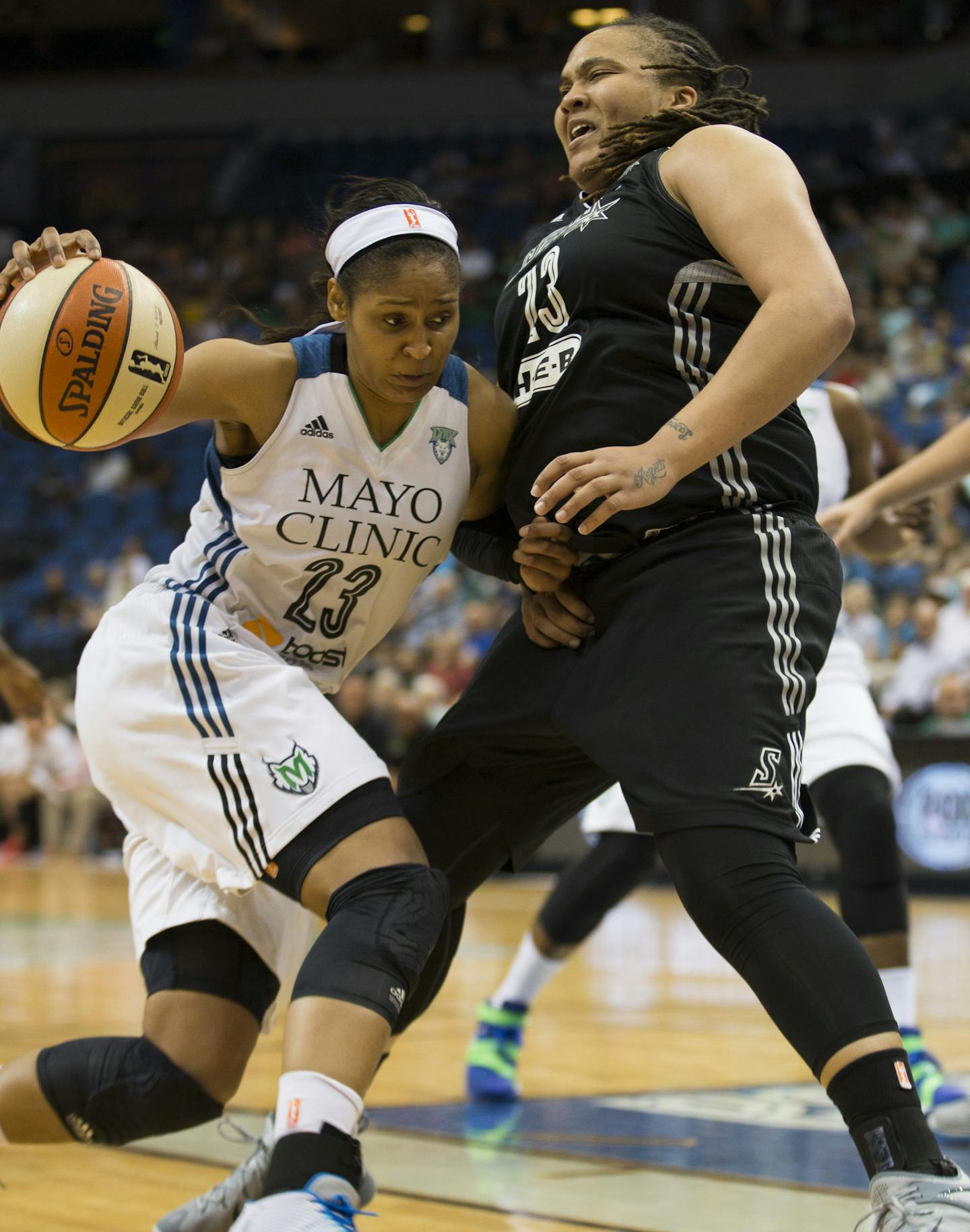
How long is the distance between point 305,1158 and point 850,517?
2.26 metres

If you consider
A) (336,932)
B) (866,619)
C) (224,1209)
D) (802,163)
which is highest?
(802,163)

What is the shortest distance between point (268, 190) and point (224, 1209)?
65.9 feet

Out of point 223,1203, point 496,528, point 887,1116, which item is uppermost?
point 496,528

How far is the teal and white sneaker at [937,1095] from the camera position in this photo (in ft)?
12.4

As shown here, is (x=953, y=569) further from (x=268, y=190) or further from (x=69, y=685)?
(x=268, y=190)

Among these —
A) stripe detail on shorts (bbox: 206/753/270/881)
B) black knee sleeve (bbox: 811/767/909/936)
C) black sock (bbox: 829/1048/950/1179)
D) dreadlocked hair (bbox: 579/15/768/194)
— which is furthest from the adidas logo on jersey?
black knee sleeve (bbox: 811/767/909/936)

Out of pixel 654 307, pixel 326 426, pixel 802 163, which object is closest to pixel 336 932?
pixel 326 426

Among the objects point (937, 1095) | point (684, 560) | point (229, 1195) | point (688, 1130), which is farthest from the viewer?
point (937, 1095)

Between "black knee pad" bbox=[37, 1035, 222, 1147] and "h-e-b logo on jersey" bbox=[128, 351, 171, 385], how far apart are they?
107 cm

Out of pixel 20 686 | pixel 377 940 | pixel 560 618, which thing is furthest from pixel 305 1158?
pixel 20 686

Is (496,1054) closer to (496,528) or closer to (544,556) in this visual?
(496,528)

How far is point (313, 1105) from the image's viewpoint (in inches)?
86.7

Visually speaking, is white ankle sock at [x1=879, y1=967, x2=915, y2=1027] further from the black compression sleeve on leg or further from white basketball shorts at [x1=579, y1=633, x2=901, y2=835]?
the black compression sleeve on leg

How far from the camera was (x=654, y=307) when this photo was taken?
104 inches
